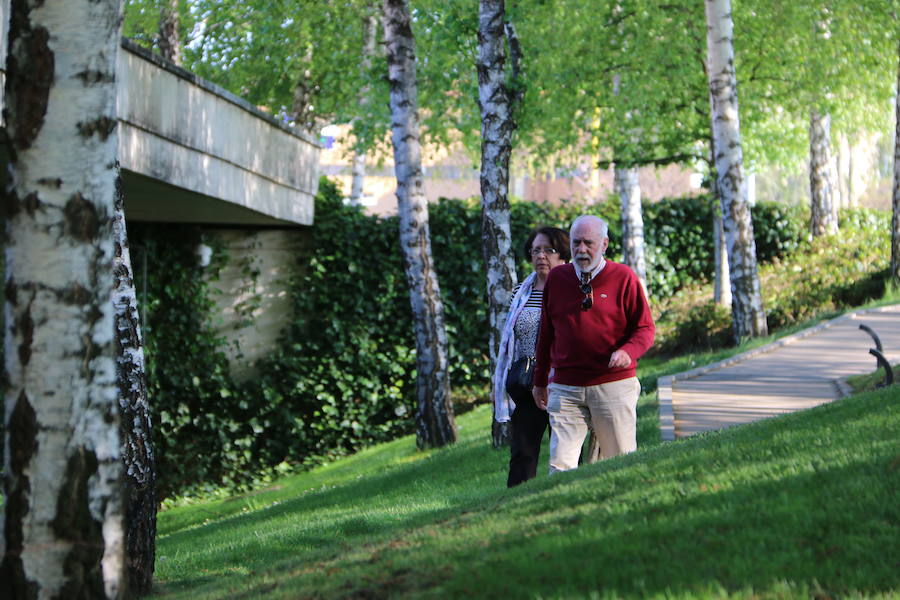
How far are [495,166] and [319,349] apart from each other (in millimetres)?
6770

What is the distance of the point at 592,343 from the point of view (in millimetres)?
7051

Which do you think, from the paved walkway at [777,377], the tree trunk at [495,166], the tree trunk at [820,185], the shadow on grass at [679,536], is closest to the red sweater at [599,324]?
the shadow on grass at [679,536]

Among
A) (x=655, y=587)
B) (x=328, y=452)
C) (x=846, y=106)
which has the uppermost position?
(x=846, y=106)

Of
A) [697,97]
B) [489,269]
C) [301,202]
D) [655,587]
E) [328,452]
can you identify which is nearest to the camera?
[655,587]

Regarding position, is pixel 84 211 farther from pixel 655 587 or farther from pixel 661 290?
pixel 661 290

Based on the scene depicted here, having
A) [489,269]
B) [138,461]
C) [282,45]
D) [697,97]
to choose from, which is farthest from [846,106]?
[138,461]

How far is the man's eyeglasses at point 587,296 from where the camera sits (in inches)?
277

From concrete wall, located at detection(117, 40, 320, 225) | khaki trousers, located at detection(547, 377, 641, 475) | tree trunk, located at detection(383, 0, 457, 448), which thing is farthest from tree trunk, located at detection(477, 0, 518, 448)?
khaki trousers, located at detection(547, 377, 641, 475)

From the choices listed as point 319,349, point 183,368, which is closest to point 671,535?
point 183,368

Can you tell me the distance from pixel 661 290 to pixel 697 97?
422 centimetres

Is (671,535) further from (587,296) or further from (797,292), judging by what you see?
(797,292)

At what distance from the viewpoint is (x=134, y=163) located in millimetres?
10125

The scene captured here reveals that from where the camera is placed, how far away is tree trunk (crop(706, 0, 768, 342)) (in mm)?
16891

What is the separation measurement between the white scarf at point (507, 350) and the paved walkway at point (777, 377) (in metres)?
2.37
